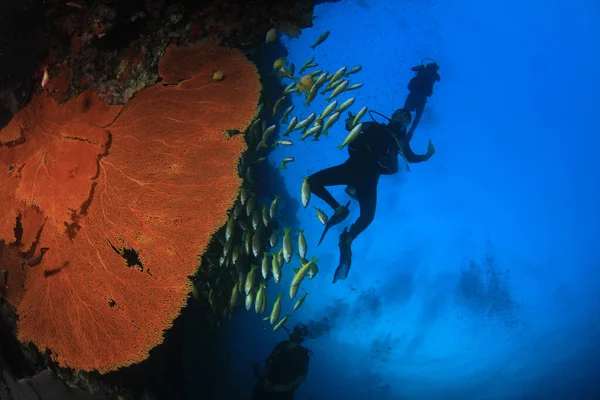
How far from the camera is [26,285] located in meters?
3.42

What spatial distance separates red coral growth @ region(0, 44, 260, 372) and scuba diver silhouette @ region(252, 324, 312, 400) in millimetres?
6586

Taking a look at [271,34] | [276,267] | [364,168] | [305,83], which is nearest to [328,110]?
[305,83]

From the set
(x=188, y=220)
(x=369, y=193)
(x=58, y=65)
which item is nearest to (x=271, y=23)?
(x=58, y=65)

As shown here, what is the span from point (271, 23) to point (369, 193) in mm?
4416

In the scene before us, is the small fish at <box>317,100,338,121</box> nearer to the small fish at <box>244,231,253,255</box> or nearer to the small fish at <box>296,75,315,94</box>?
the small fish at <box>296,75,315,94</box>

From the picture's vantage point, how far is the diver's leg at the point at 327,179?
23.7 ft

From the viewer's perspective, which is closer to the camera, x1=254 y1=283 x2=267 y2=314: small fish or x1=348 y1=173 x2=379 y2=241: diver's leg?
x1=254 y1=283 x2=267 y2=314: small fish

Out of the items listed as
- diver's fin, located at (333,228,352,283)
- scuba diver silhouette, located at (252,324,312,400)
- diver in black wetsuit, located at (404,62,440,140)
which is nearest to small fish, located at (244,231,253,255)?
diver's fin, located at (333,228,352,283)

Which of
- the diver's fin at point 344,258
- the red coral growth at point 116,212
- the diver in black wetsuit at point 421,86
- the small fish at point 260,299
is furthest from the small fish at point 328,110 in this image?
the diver in black wetsuit at point 421,86

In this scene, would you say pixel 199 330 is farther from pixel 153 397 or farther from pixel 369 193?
pixel 369 193

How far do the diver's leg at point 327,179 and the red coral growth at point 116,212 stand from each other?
3628 mm

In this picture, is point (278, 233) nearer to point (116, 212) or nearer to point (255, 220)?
point (255, 220)

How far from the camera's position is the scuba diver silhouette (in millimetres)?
9016

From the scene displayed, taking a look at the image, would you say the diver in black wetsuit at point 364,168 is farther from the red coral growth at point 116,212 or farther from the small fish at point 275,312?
the red coral growth at point 116,212
